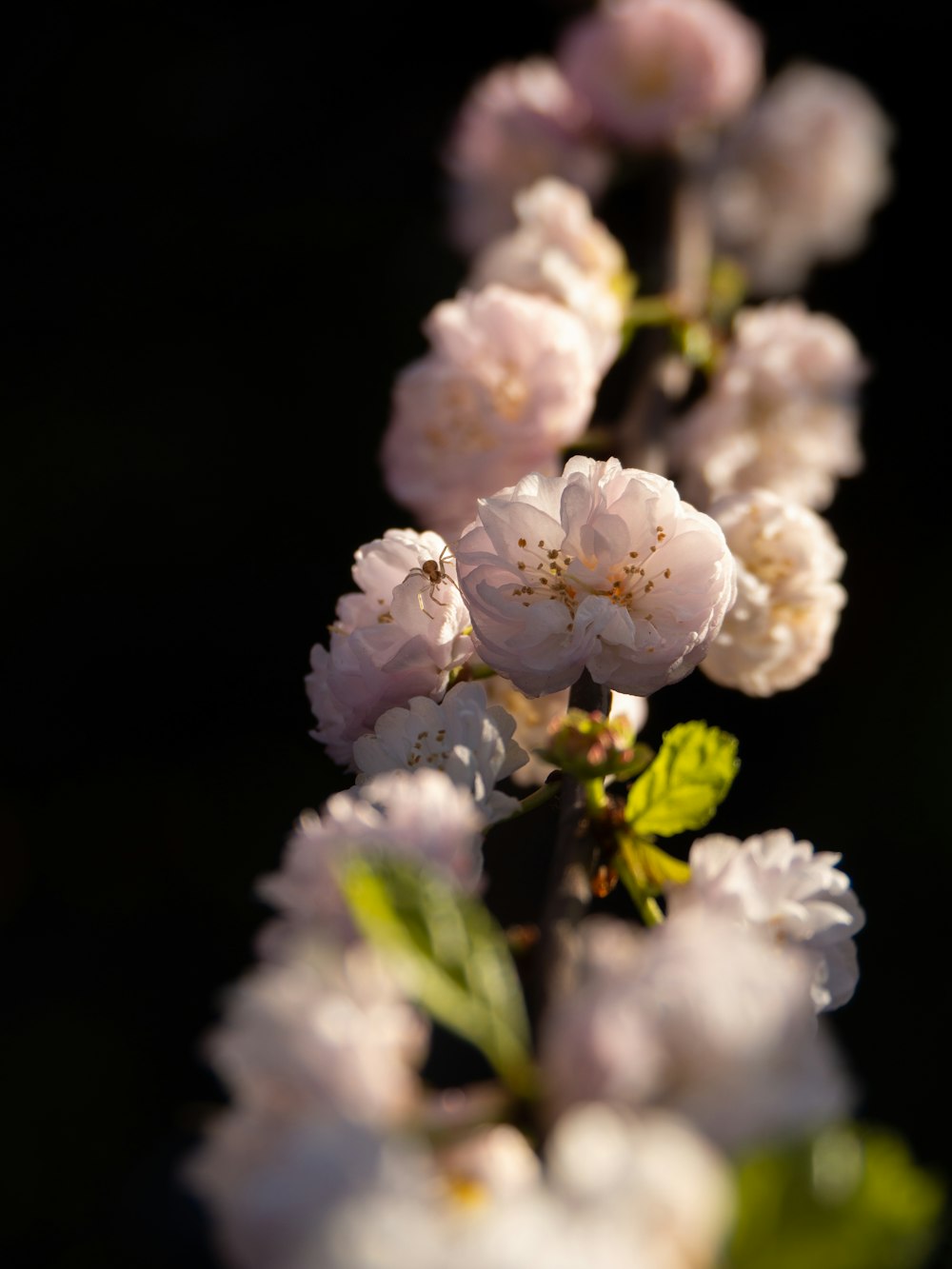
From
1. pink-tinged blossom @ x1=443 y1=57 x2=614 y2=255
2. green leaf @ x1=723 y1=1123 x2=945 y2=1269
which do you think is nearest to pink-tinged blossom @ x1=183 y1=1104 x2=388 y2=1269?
green leaf @ x1=723 y1=1123 x2=945 y2=1269

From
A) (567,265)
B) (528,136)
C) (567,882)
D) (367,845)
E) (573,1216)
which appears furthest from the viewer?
(528,136)

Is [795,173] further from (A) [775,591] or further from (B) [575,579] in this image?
(B) [575,579]

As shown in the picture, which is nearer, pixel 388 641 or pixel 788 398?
pixel 388 641

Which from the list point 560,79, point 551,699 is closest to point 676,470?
point 551,699

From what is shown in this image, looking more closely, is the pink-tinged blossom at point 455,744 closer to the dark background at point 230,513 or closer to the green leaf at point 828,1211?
the green leaf at point 828,1211

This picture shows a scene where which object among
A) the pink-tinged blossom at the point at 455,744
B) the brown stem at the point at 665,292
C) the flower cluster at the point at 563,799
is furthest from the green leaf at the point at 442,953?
the brown stem at the point at 665,292

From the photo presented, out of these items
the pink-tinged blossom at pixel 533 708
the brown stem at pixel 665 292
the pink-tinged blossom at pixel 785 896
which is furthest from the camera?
the brown stem at pixel 665 292

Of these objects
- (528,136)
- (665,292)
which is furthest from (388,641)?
(528,136)
